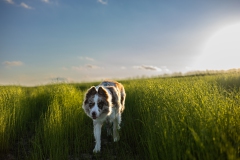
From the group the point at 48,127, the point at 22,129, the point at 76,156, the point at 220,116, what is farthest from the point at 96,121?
the point at 22,129

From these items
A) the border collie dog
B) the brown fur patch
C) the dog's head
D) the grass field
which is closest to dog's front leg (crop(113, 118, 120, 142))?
the border collie dog

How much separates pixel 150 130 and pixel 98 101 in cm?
141

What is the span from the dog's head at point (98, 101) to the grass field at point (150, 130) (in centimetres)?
79

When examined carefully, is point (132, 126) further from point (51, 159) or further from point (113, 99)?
point (51, 159)

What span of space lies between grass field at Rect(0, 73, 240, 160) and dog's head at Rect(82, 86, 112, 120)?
788mm

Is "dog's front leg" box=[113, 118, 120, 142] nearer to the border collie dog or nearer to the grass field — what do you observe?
the border collie dog

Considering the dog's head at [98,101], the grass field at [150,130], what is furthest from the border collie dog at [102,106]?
the grass field at [150,130]

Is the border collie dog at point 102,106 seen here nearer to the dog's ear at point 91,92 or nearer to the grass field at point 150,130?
the dog's ear at point 91,92

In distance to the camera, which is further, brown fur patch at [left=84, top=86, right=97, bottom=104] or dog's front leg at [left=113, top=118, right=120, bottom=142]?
dog's front leg at [left=113, top=118, right=120, bottom=142]

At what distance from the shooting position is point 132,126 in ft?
23.3

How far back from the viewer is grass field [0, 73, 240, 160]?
133 inches

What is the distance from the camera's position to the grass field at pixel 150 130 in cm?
337

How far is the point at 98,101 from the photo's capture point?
5.35m

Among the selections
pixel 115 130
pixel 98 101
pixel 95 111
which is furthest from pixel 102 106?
pixel 115 130
